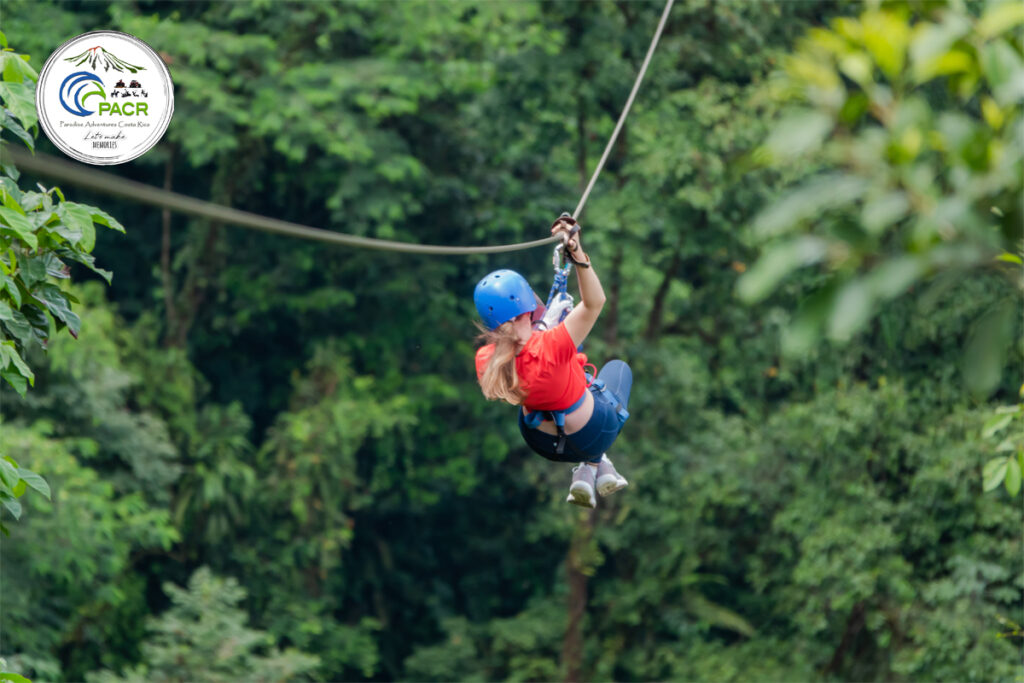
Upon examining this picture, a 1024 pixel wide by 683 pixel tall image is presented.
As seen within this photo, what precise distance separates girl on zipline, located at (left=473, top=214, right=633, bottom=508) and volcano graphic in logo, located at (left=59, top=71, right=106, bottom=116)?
1.84 meters

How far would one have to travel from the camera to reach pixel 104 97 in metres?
4.85

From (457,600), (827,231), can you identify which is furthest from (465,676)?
(827,231)

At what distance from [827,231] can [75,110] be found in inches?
157

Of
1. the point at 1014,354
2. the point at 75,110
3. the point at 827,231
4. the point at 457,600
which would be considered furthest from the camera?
the point at 457,600

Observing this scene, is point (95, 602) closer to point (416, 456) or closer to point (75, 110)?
point (416, 456)

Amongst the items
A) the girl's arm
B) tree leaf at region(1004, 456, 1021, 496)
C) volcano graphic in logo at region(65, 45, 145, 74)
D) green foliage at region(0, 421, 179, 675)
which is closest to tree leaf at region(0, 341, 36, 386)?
the girl's arm

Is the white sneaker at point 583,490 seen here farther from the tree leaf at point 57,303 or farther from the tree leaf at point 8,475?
the tree leaf at point 8,475

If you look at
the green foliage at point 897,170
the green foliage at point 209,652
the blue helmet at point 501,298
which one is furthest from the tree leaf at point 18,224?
the green foliage at point 209,652

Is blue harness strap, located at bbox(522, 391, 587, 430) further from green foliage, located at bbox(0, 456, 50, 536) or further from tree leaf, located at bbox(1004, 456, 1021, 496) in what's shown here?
green foliage, located at bbox(0, 456, 50, 536)

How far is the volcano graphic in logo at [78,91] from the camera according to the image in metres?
4.73

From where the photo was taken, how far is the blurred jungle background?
375 inches

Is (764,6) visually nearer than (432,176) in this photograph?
Yes

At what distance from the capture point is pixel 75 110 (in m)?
4.78

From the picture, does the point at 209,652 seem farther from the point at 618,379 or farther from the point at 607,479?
the point at 618,379
